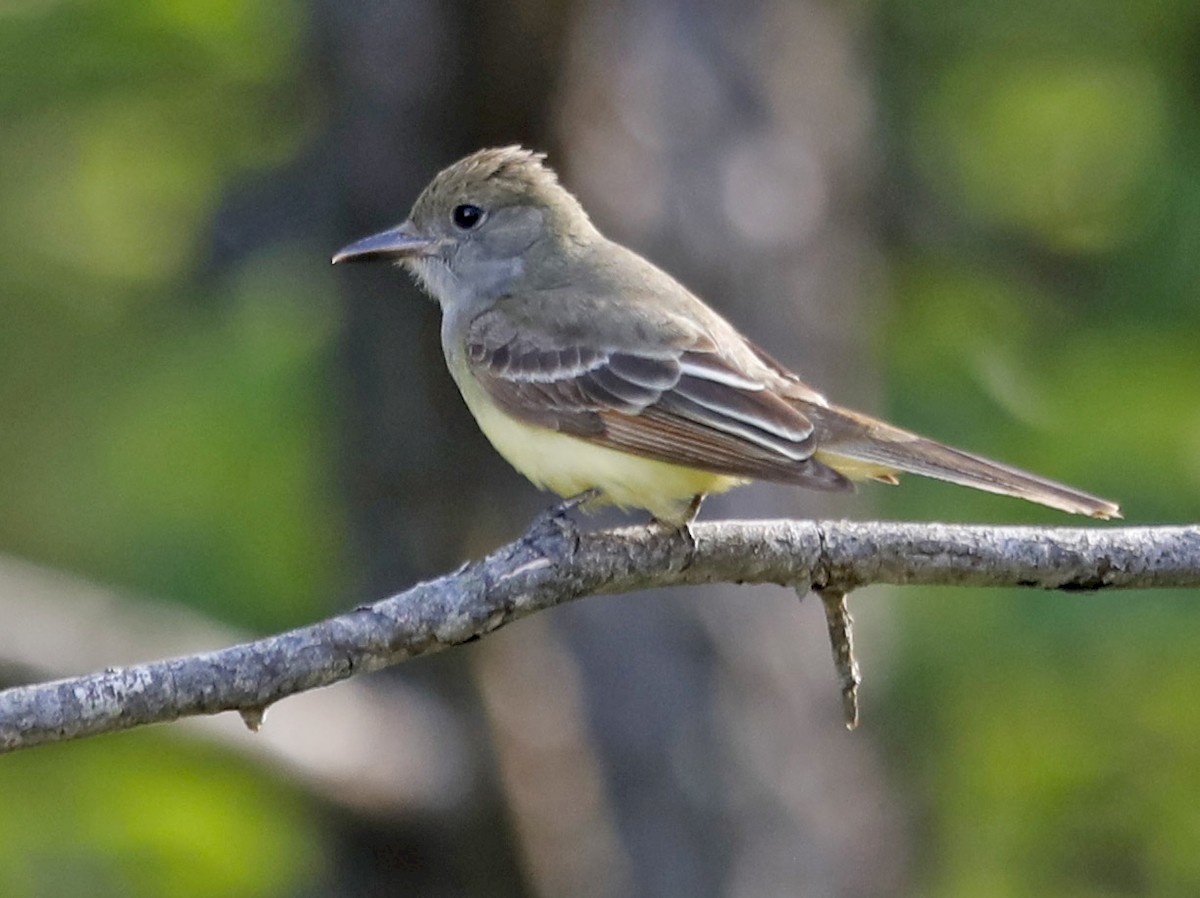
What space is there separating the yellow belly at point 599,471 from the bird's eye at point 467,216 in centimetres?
95

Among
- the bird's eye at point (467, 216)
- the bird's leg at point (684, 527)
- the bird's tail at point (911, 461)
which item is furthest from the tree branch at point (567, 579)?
the bird's eye at point (467, 216)

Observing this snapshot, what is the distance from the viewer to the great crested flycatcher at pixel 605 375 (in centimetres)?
477

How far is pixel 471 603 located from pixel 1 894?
5.17m

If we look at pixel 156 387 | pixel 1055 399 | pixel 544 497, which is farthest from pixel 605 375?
pixel 156 387

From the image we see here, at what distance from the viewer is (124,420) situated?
9.04 metres

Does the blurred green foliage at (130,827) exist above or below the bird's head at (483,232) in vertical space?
below

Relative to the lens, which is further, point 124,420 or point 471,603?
point 124,420

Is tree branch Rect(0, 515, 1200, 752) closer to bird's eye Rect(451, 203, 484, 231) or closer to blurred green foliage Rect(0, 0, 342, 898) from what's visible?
bird's eye Rect(451, 203, 484, 231)

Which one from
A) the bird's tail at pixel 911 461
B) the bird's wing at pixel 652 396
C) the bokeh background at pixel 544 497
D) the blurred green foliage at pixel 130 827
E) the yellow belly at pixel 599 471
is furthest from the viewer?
the blurred green foliage at pixel 130 827

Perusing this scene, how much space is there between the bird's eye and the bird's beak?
103 millimetres

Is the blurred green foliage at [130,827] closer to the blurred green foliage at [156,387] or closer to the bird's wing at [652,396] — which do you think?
the blurred green foliage at [156,387]

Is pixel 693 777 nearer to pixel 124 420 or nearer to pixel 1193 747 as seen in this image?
pixel 1193 747

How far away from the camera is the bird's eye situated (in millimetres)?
6113

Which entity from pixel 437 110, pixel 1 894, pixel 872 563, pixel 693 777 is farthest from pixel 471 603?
pixel 1 894
